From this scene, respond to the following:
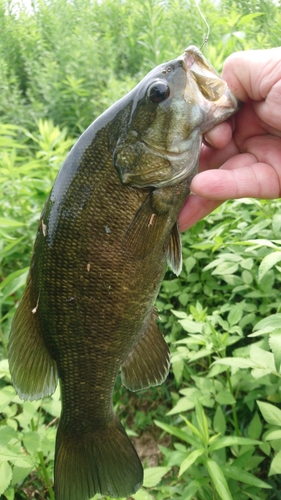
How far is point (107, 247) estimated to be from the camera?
54.0 inches

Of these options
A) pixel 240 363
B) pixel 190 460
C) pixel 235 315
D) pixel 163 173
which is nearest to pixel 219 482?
pixel 190 460

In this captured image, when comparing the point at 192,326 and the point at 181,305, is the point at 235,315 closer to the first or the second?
the point at 192,326

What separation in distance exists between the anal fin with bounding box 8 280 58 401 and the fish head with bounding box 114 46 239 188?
0.53 meters

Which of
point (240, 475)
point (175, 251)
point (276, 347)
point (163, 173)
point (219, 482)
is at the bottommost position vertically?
point (240, 475)

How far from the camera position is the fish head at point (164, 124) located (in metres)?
1.38

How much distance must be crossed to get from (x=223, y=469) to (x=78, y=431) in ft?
1.89

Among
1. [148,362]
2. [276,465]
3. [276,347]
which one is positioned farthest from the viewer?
[148,362]

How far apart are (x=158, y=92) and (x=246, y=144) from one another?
0.59 m

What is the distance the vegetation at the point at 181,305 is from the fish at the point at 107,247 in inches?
6.8

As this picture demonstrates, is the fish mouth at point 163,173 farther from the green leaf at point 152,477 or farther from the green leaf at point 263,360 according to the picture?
the green leaf at point 152,477

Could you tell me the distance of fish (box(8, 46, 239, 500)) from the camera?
4.48ft

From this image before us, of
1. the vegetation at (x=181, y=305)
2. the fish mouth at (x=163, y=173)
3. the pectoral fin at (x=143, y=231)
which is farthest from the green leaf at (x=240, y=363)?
the fish mouth at (x=163, y=173)

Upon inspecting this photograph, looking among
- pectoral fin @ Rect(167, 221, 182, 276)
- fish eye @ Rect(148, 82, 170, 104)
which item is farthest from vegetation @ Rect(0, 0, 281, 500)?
fish eye @ Rect(148, 82, 170, 104)

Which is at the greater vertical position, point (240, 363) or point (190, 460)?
point (240, 363)
